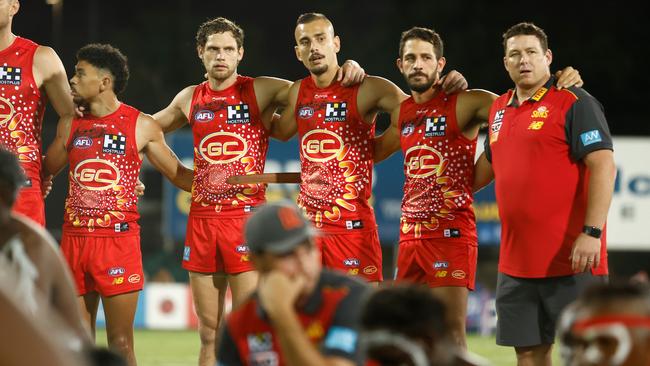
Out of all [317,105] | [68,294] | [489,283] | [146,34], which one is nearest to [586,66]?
[489,283]

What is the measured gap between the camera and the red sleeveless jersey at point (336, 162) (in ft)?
20.7

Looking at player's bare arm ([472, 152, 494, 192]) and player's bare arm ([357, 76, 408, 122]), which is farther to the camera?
player's bare arm ([357, 76, 408, 122])

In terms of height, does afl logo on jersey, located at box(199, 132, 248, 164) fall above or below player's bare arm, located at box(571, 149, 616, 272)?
above

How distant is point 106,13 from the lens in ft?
100

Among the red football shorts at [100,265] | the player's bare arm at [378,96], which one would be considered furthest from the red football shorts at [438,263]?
the red football shorts at [100,265]

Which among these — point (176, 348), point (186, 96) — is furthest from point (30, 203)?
point (176, 348)

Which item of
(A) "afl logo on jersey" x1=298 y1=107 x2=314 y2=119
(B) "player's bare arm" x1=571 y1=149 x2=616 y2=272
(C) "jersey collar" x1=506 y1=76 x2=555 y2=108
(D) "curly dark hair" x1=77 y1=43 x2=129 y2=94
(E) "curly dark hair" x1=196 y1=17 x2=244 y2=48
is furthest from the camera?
(E) "curly dark hair" x1=196 y1=17 x2=244 y2=48

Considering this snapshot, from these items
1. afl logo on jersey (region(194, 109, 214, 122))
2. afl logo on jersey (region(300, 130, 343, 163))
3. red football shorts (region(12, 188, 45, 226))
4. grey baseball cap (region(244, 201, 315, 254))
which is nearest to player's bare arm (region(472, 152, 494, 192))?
afl logo on jersey (region(300, 130, 343, 163))

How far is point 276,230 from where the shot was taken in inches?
116

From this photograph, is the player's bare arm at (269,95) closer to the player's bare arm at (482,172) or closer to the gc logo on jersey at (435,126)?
the gc logo on jersey at (435,126)

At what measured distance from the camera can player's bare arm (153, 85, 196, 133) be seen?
6.68 m

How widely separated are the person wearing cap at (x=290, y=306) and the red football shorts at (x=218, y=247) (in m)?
3.12

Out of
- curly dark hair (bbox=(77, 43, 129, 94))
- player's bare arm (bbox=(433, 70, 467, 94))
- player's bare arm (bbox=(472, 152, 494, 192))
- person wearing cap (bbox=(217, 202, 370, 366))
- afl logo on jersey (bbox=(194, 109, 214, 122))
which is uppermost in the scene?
curly dark hair (bbox=(77, 43, 129, 94))

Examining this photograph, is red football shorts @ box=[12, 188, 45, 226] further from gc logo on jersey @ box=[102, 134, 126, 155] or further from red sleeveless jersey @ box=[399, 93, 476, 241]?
red sleeveless jersey @ box=[399, 93, 476, 241]
